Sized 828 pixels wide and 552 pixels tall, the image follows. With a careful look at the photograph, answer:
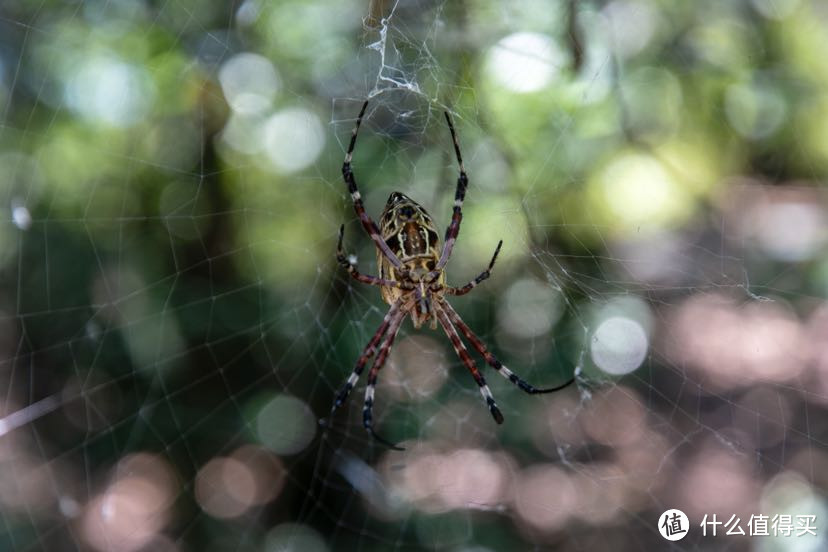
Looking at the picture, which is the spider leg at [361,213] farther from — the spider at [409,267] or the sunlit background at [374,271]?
the sunlit background at [374,271]

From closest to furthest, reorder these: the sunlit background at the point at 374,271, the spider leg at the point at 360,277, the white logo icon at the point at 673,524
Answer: the spider leg at the point at 360,277 < the sunlit background at the point at 374,271 < the white logo icon at the point at 673,524

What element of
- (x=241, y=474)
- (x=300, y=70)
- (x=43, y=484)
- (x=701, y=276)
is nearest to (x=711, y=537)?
(x=701, y=276)

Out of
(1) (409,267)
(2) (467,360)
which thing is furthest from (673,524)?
(1) (409,267)

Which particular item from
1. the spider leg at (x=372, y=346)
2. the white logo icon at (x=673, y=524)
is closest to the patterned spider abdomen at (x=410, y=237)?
the spider leg at (x=372, y=346)

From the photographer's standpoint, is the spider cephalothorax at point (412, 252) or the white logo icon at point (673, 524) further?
the white logo icon at point (673, 524)

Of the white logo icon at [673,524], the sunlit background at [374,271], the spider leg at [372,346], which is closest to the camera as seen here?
the spider leg at [372,346]

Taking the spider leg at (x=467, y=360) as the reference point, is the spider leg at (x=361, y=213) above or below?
above

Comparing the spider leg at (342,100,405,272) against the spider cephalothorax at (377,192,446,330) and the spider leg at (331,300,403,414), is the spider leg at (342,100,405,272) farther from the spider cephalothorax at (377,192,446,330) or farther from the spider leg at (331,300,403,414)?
the spider leg at (331,300,403,414)
